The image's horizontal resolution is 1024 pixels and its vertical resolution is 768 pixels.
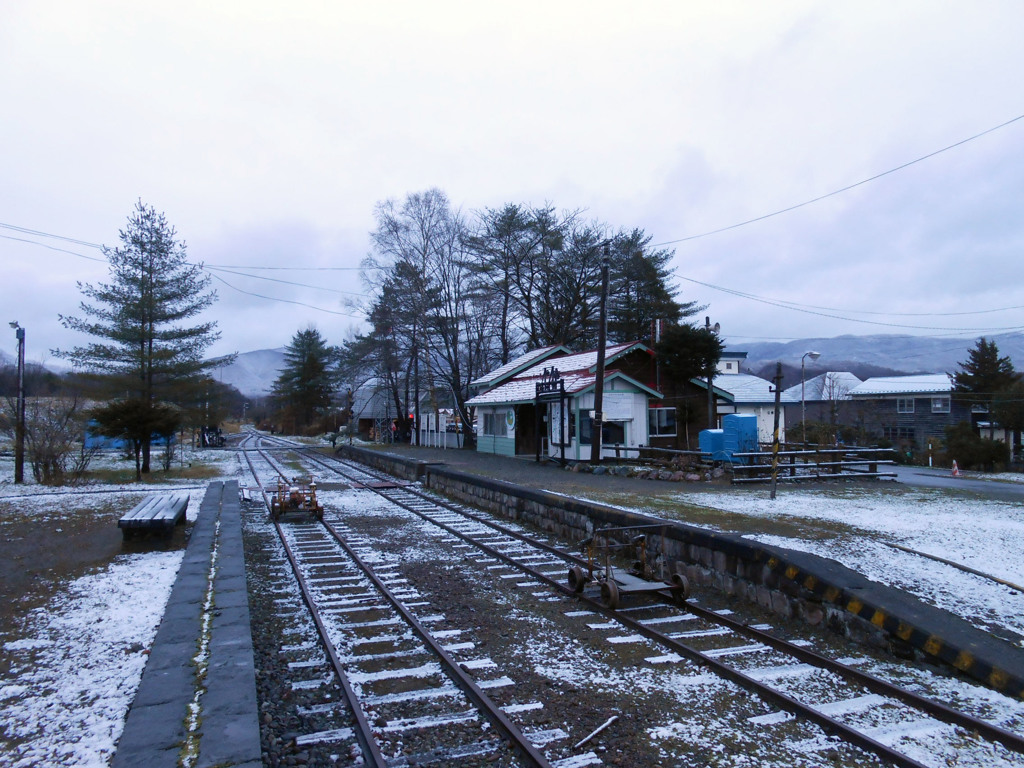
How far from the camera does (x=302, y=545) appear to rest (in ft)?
39.6

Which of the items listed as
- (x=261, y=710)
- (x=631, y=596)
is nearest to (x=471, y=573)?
(x=631, y=596)

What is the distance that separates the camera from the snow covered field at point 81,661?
4.22 m

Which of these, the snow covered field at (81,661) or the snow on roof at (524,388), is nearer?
the snow covered field at (81,661)

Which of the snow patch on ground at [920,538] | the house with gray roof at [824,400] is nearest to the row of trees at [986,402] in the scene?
the house with gray roof at [824,400]

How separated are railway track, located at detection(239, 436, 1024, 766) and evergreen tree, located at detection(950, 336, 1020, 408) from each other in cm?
3961

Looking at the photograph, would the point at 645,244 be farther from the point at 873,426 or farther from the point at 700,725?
the point at 700,725

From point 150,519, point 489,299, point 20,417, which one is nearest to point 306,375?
point 489,299

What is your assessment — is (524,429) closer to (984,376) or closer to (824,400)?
(984,376)

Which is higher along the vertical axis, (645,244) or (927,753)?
(645,244)

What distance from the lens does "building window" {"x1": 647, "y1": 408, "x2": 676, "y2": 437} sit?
27.7 meters

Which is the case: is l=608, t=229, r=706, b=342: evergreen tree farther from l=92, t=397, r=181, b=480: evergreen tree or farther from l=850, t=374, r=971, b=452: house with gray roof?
l=92, t=397, r=181, b=480: evergreen tree

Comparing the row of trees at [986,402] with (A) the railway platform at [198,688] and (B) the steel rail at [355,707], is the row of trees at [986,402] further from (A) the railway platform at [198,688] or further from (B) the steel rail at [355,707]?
(A) the railway platform at [198,688]

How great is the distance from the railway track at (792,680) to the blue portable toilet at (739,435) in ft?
38.2

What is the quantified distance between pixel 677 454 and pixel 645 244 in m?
29.5
